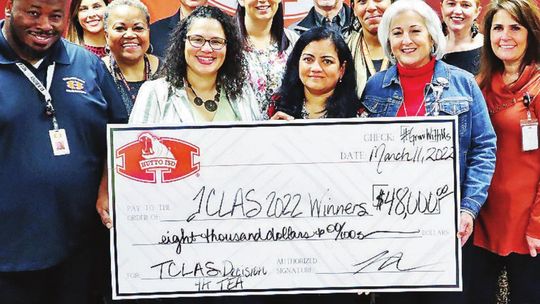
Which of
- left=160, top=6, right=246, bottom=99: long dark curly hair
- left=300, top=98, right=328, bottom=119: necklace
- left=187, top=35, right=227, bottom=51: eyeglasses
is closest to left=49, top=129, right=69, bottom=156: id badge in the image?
left=160, top=6, right=246, bottom=99: long dark curly hair

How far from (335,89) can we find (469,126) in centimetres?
55

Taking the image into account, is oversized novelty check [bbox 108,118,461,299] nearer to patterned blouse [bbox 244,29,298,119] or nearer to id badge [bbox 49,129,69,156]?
id badge [bbox 49,129,69,156]

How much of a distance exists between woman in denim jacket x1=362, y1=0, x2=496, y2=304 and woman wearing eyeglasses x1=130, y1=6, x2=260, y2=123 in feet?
1.82

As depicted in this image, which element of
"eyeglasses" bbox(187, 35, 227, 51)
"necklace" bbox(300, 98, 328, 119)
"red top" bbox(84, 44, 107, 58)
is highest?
"red top" bbox(84, 44, 107, 58)

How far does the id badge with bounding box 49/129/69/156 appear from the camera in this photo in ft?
8.38

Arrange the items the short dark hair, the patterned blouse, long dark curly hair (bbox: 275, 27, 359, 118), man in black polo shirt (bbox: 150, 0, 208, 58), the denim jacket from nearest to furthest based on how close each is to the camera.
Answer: the denim jacket → long dark curly hair (bbox: 275, 27, 359, 118) → the short dark hair → the patterned blouse → man in black polo shirt (bbox: 150, 0, 208, 58)

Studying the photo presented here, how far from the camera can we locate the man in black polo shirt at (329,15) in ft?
13.3

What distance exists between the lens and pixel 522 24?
10.1ft

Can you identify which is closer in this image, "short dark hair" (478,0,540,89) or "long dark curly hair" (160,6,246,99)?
"long dark curly hair" (160,6,246,99)

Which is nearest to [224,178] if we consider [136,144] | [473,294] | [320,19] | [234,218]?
[234,218]

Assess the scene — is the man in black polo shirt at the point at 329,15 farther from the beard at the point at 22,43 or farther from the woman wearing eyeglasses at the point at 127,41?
the beard at the point at 22,43

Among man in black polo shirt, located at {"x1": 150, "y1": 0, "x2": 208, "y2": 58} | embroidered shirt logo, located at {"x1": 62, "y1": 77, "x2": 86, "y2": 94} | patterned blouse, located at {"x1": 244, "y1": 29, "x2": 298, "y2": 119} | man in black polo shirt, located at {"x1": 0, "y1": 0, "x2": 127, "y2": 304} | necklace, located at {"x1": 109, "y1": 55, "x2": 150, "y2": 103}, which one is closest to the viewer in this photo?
Result: man in black polo shirt, located at {"x1": 0, "y1": 0, "x2": 127, "y2": 304}

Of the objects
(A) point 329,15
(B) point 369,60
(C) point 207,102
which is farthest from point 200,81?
(A) point 329,15

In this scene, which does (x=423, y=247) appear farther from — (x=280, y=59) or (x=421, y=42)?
(x=280, y=59)
